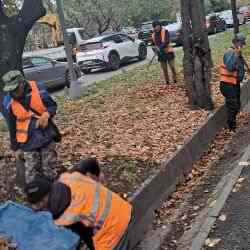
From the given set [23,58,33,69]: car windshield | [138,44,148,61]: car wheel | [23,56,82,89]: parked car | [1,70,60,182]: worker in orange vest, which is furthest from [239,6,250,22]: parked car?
[1,70,60,182]: worker in orange vest

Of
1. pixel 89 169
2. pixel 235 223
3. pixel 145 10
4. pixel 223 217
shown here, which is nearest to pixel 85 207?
pixel 89 169

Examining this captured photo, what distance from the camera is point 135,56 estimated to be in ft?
88.0

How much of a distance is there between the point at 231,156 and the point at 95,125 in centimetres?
276

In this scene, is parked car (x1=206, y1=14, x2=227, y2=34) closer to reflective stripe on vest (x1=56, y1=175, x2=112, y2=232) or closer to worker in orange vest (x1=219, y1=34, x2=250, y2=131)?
worker in orange vest (x1=219, y1=34, x2=250, y2=131)

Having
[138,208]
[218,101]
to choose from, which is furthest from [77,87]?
[138,208]

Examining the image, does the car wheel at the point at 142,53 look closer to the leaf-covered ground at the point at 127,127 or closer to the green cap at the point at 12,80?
the leaf-covered ground at the point at 127,127

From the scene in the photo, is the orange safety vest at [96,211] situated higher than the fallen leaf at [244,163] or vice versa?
the orange safety vest at [96,211]

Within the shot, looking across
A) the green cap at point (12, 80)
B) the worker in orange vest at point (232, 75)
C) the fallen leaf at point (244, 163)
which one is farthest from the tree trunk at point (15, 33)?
the worker in orange vest at point (232, 75)

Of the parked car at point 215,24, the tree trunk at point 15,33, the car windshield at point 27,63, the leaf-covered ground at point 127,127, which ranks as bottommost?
the parked car at point 215,24

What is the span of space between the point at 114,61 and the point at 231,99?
14.5m

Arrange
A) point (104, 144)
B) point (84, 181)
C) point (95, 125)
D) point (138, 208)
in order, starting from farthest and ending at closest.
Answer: point (95, 125) < point (104, 144) < point (138, 208) < point (84, 181)

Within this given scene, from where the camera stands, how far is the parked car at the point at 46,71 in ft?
63.9

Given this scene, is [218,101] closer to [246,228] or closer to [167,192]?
[167,192]

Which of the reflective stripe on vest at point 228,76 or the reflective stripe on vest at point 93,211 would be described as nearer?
the reflective stripe on vest at point 93,211
